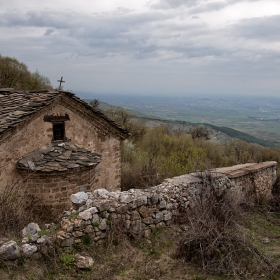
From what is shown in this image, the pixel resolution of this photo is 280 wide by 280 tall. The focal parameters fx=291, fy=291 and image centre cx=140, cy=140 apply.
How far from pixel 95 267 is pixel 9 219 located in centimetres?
200

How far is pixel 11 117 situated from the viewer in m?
8.50

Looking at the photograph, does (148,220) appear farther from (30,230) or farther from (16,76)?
(16,76)

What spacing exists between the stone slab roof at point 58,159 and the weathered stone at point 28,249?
391 centimetres

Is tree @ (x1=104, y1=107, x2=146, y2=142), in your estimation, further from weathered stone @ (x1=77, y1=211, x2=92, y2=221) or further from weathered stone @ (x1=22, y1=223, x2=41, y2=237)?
weathered stone @ (x1=22, y1=223, x2=41, y2=237)

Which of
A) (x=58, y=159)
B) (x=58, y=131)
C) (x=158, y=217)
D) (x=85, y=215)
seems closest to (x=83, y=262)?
(x=85, y=215)

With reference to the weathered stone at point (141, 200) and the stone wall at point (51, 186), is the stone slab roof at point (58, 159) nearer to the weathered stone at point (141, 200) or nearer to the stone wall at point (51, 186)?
the stone wall at point (51, 186)

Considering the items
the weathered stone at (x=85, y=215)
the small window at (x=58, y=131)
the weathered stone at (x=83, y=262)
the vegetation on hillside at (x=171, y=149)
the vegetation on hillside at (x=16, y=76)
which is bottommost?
the vegetation on hillside at (x=171, y=149)

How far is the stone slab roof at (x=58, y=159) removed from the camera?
8523 mm

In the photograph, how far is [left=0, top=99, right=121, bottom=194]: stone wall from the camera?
8.51 m

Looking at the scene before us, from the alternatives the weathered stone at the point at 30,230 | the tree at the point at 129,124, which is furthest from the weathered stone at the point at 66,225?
the tree at the point at 129,124

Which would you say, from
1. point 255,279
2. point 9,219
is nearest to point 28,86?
point 9,219

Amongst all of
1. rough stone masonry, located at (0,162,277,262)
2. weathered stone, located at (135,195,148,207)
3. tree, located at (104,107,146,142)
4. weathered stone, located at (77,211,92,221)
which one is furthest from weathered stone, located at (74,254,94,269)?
tree, located at (104,107,146,142)

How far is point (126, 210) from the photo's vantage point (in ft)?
19.0

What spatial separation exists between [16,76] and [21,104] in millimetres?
19992
